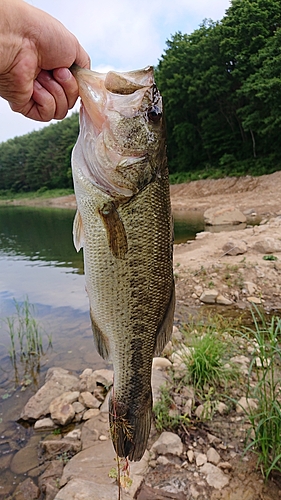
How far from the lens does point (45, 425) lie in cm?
490

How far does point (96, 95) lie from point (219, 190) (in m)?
29.9

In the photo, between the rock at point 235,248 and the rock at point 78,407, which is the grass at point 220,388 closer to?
the rock at point 78,407

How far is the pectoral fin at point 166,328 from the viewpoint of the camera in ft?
7.31

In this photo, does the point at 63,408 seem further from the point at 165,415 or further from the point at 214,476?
the point at 214,476

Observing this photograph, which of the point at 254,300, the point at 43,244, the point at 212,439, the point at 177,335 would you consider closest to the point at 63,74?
the point at 212,439

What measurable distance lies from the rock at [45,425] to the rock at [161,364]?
1.50 metres

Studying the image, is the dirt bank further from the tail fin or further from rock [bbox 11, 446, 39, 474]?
the tail fin

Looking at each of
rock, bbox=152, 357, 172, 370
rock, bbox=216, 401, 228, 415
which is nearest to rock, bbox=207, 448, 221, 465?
rock, bbox=216, 401, 228, 415

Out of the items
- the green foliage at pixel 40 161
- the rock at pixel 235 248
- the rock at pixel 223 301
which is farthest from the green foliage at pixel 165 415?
the green foliage at pixel 40 161

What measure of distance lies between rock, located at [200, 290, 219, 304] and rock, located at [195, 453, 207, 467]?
202 inches

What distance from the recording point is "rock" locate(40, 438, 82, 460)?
14.2 ft

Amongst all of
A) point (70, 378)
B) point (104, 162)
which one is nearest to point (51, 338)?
point (70, 378)

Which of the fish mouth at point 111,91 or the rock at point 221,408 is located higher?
the fish mouth at point 111,91

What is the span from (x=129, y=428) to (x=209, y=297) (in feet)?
21.4
